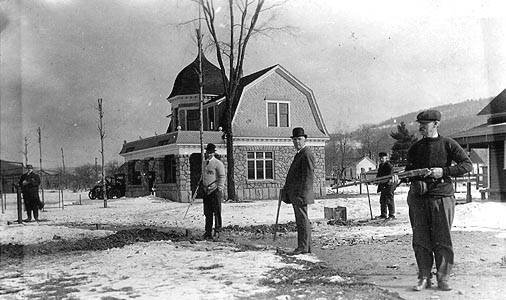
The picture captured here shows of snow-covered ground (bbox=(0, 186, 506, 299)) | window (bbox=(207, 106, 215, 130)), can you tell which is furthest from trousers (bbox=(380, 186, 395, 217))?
window (bbox=(207, 106, 215, 130))

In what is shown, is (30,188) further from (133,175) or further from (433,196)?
(133,175)

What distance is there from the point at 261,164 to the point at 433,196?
14.0m

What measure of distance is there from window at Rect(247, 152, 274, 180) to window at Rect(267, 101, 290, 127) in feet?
3.85

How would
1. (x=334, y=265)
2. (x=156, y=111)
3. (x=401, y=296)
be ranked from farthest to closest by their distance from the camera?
(x=156, y=111) → (x=334, y=265) → (x=401, y=296)

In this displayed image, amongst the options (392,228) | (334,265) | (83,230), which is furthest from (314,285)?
(83,230)

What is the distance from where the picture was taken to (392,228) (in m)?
9.12

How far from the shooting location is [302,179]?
255 inches

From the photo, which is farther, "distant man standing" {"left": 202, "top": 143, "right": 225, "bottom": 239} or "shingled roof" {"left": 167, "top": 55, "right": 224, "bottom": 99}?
"shingled roof" {"left": 167, "top": 55, "right": 224, "bottom": 99}

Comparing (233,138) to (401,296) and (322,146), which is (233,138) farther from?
(401,296)

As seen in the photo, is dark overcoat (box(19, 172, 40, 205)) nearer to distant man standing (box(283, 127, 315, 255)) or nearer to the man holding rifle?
distant man standing (box(283, 127, 315, 255))

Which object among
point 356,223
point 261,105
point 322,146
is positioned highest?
point 261,105

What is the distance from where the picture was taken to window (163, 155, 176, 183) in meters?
21.4

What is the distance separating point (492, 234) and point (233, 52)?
1033cm

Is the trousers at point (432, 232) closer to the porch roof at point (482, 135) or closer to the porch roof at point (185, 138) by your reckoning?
the porch roof at point (482, 135)
